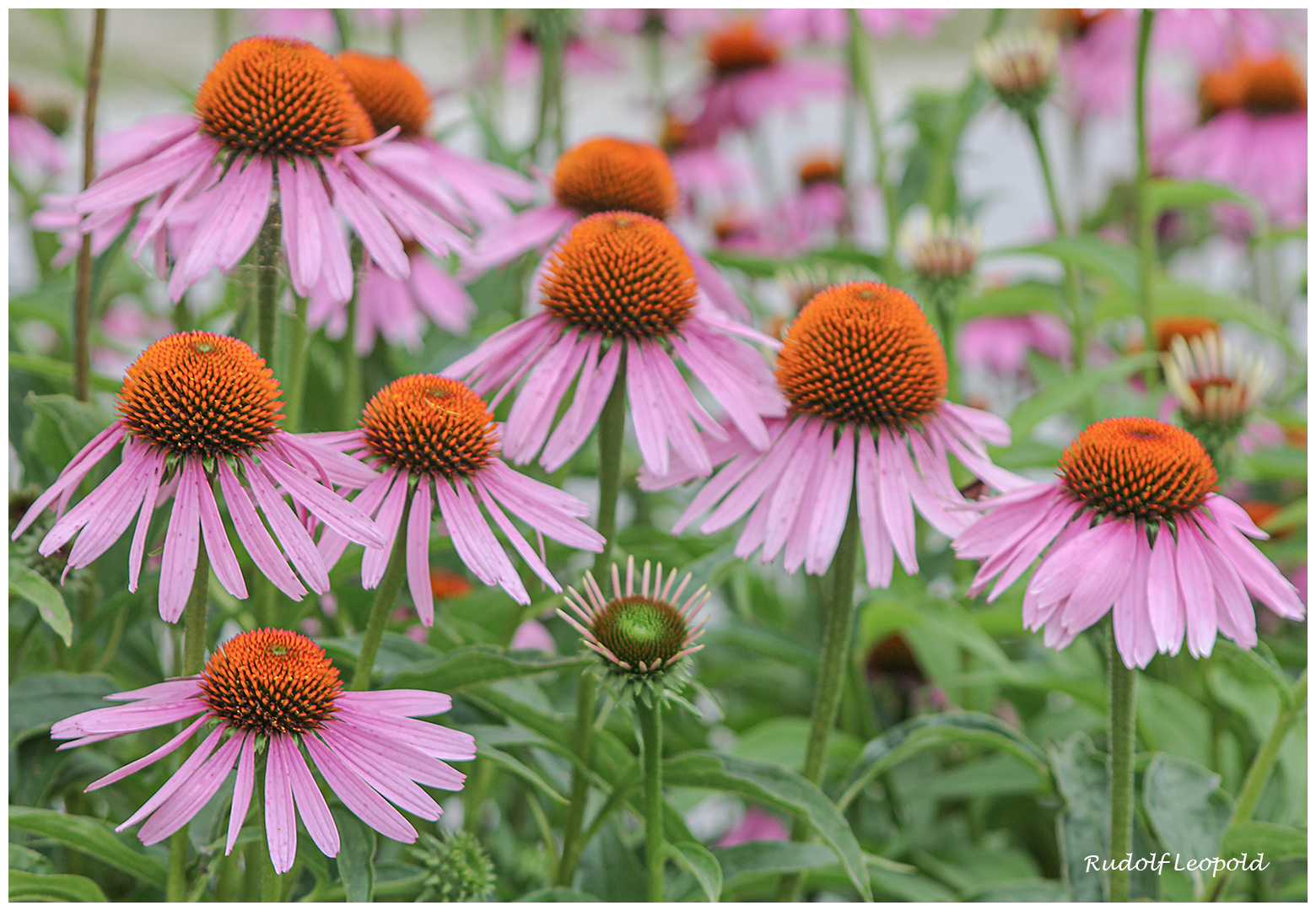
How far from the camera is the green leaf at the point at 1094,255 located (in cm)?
96

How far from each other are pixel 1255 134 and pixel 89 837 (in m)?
1.55

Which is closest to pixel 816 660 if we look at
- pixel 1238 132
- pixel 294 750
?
pixel 294 750

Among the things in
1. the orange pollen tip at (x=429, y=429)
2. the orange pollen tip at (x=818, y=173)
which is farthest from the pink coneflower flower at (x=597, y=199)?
the orange pollen tip at (x=818, y=173)

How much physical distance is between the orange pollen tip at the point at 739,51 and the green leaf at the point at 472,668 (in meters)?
1.35

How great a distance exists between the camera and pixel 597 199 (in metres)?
0.78

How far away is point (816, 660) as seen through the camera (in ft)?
2.86

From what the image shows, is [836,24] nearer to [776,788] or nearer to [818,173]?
[818,173]

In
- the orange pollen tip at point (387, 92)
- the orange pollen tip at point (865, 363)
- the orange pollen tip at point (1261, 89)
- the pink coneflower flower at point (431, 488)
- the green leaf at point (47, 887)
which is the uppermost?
the orange pollen tip at point (1261, 89)

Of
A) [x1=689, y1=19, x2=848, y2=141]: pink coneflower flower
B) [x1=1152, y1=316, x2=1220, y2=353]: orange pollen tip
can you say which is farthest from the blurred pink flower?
[x1=689, y1=19, x2=848, y2=141]: pink coneflower flower

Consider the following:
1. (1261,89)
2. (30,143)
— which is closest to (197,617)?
(30,143)

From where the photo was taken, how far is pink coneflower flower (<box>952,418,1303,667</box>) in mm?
534

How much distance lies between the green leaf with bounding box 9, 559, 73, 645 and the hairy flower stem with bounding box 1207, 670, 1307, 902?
0.64 meters

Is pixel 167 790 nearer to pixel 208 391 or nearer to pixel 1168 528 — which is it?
pixel 208 391

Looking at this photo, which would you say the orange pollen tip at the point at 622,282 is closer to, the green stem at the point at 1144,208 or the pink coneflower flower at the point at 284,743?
the pink coneflower flower at the point at 284,743
